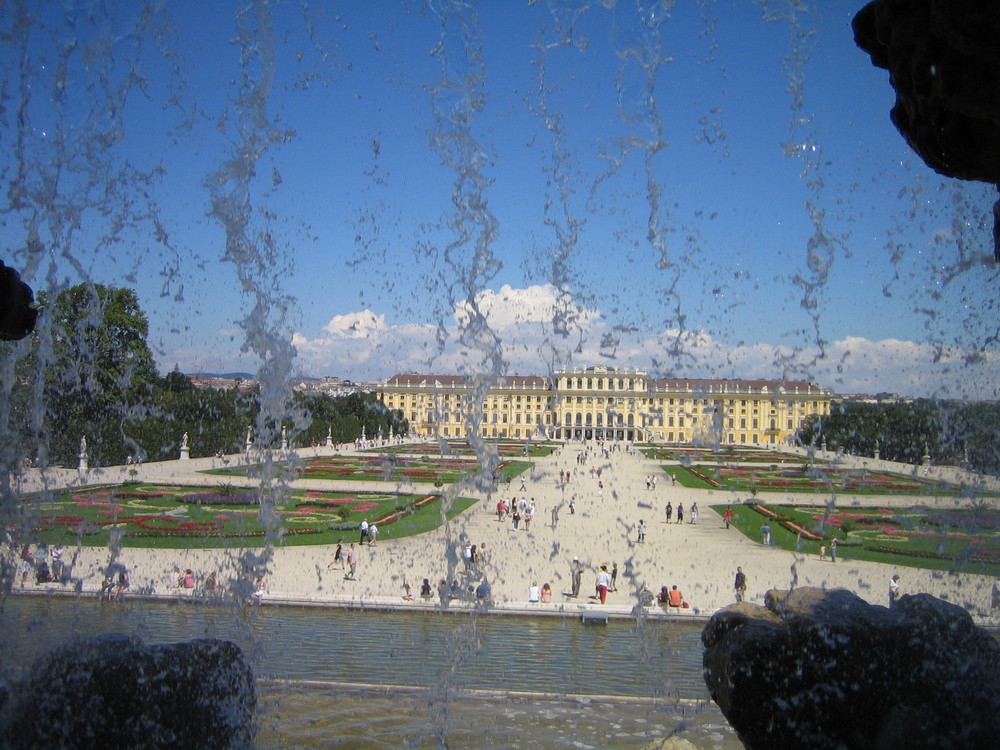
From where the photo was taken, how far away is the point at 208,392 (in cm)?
3991

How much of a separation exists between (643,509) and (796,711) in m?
19.4

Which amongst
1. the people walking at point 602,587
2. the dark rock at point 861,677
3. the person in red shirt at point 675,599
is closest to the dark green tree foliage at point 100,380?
the people walking at point 602,587

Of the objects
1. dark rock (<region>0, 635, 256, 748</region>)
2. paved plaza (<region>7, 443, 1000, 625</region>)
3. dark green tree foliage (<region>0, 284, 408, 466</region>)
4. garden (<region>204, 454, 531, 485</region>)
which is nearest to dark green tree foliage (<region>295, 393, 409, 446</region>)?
dark green tree foliage (<region>0, 284, 408, 466</region>)

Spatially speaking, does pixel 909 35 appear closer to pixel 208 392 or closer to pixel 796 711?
pixel 796 711

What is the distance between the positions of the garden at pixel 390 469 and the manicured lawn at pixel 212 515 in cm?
278

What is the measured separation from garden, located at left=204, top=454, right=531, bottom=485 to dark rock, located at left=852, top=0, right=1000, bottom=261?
2244 centimetres

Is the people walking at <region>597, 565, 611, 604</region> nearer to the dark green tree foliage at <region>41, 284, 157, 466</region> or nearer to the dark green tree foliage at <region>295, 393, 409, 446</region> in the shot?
the dark green tree foliage at <region>41, 284, 157, 466</region>

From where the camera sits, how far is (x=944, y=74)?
231 cm

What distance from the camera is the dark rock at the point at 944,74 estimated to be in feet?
7.14

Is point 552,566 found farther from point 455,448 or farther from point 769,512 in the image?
point 455,448

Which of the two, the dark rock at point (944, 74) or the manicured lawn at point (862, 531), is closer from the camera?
the dark rock at point (944, 74)

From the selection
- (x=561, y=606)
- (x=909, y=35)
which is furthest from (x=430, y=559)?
(x=909, y=35)

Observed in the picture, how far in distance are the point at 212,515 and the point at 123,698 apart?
53.1 ft

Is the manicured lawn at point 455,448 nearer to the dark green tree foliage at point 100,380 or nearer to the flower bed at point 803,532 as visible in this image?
the dark green tree foliage at point 100,380
